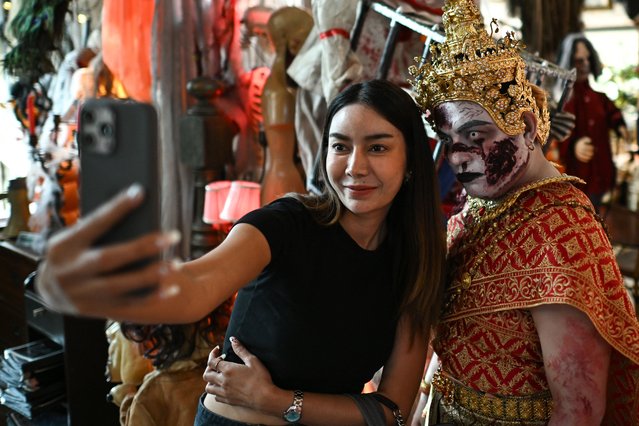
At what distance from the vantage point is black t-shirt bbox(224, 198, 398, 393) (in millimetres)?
1191

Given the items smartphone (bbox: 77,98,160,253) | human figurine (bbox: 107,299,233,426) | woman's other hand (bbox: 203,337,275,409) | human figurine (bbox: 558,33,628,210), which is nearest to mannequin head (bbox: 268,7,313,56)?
human figurine (bbox: 107,299,233,426)

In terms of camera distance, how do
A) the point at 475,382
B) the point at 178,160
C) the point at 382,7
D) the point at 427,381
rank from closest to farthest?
the point at 475,382 < the point at 427,381 < the point at 382,7 < the point at 178,160

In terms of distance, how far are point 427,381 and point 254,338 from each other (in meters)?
0.50

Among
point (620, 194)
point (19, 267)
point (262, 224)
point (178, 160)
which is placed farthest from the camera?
point (620, 194)

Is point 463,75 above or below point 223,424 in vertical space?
above

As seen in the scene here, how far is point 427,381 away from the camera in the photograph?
1517 mm

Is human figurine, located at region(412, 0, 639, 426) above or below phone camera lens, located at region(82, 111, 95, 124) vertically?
below

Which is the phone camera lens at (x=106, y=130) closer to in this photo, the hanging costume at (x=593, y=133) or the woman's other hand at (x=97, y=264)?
the woman's other hand at (x=97, y=264)

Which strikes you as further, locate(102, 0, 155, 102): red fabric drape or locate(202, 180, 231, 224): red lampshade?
locate(102, 0, 155, 102): red fabric drape

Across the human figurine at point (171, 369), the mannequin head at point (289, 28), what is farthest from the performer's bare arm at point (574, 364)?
the mannequin head at point (289, 28)

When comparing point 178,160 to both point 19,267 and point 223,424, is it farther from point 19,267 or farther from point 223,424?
point 223,424

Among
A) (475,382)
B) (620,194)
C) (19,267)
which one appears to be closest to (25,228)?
(19,267)

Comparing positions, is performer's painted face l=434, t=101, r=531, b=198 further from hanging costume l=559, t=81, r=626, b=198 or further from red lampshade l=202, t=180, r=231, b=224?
hanging costume l=559, t=81, r=626, b=198

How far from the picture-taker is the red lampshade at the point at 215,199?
7.80 ft
